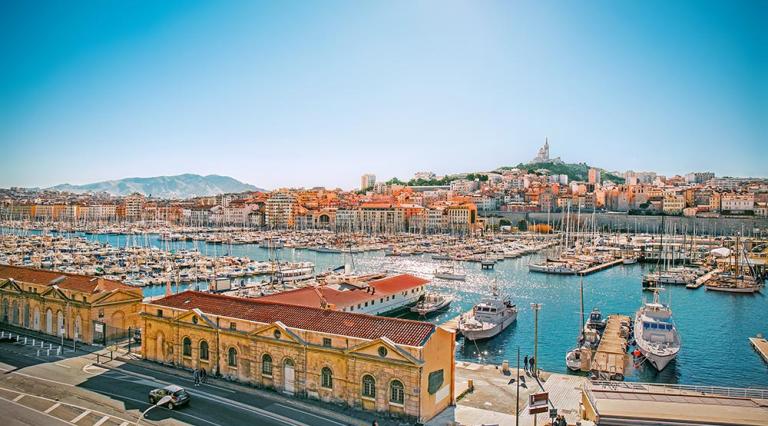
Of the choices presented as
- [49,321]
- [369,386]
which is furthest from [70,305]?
[369,386]

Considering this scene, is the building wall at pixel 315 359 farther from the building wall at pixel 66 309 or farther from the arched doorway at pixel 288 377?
the building wall at pixel 66 309

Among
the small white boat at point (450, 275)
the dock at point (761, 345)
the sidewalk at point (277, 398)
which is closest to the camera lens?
the sidewalk at point (277, 398)

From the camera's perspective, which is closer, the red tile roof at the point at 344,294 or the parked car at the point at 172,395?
the parked car at the point at 172,395

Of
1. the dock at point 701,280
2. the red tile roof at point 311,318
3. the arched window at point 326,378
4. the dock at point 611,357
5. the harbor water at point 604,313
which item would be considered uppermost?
the red tile roof at point 311,318

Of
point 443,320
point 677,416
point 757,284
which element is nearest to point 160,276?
point 443,320

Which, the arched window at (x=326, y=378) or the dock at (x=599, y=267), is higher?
the arched window at (x=326, y=378)

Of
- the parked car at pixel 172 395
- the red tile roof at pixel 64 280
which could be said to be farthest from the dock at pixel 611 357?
the red tile roof at pixel 64 280

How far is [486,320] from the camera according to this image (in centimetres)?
3409

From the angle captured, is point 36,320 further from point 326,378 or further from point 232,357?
point 326,378

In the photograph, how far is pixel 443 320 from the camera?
132ft

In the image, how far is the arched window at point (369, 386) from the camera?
59.9 feet

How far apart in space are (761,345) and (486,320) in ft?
50.4

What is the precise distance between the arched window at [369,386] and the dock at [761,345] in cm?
2347

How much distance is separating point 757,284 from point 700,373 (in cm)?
3303
